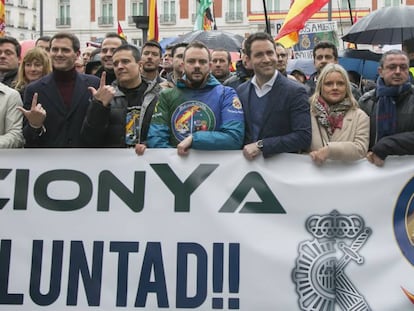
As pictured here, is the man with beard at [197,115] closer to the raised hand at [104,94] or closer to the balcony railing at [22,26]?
the raised hand at [104,94]

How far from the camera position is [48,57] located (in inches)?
→ 226

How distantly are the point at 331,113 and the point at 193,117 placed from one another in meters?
0.92

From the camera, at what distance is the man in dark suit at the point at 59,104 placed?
486cm

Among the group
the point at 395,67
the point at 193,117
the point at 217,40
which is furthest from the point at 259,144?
the point at 217,40

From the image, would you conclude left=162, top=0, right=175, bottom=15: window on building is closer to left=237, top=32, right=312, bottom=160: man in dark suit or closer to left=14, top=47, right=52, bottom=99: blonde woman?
left=14, top=47, right=52, bottom=99: blonde woman

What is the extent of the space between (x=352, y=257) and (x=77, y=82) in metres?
2.25

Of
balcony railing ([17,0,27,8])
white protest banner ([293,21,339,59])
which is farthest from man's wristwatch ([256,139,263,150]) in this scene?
balcony railing ([17,0,27,8])

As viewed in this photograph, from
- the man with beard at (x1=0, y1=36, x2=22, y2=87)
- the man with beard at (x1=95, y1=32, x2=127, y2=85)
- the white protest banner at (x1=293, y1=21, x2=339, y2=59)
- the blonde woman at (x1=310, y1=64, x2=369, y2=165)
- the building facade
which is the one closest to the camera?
the blonde woman at (x1=310, y1=64, x2=369, y2=165)

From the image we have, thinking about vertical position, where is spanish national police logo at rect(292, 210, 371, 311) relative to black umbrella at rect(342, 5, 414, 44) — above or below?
below

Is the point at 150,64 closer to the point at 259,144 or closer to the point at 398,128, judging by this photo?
the point at 259,144

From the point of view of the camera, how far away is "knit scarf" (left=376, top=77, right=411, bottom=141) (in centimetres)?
466

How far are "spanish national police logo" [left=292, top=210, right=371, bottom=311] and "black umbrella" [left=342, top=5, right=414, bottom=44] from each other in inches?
192

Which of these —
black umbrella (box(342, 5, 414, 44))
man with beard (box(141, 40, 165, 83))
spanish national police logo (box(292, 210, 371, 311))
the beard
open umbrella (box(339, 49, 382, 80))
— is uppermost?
black umbrella (box(342, 5, 414, 44))

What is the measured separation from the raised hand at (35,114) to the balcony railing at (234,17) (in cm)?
5895
